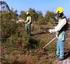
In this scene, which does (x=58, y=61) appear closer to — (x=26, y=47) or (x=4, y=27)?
(x=26, y=47)

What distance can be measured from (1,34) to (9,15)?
2458mm

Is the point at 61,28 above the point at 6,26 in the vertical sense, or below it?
above

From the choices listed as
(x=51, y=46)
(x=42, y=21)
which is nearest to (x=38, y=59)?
(x=51, y=46)

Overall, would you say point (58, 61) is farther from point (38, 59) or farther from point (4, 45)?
point (4, 45)

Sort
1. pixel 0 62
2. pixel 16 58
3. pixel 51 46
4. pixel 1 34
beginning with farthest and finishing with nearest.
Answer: pixel 1 34 < pixel 51 46 < pixel 16 58 < pixel 0 62

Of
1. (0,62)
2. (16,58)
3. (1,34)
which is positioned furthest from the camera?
(1,34)

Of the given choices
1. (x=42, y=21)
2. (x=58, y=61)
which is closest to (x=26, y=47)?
(x=58, y=61)

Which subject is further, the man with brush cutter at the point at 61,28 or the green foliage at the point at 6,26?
the green foliage at the point at 6,26

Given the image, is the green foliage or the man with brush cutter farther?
the green foliage

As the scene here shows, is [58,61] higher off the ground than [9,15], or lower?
lower

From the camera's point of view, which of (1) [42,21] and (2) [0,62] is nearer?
(2) [0,62]

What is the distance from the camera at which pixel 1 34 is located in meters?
17.0

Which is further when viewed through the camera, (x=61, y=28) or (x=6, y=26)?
(x=6, y=26)

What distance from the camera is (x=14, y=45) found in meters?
15.7
